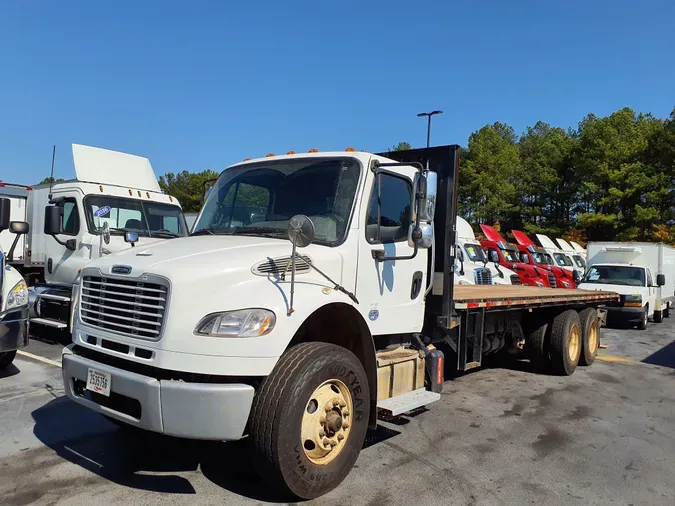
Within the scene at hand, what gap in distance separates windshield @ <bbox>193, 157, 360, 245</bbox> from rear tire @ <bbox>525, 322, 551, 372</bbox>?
5539 millimetres

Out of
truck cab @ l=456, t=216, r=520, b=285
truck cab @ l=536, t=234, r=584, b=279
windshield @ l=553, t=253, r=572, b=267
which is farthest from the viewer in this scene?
windshield @ l=553, t=253, r=572, b=267

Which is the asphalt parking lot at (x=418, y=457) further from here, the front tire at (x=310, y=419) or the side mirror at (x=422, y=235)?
the side mirror at (x=422, y=235)

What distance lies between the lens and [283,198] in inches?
184

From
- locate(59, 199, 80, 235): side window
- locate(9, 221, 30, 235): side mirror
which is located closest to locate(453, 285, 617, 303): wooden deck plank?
locate(9, 221, 30, 235): side mirror

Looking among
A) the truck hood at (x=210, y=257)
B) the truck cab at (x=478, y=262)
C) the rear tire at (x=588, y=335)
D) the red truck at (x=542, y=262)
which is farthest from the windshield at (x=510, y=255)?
the truck hood at (x=210, y=257)

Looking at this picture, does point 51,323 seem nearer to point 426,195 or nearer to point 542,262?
point 426,195

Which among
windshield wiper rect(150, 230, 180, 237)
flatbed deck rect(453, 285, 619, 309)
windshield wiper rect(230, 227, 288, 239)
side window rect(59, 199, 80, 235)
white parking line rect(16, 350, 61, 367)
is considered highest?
side window rect(59, 199, 80, 235)

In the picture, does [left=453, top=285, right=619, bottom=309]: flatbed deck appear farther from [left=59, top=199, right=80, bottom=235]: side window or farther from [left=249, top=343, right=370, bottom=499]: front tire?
[left=59, top=199, right=80, bottom=235]: side window

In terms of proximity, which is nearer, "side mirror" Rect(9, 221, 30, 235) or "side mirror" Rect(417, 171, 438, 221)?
"side mirror" Rect(417, 171, 438, 221)

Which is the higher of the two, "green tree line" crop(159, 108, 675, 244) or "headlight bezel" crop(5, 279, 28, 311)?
"green tree line" crop(159, 108, 675, 244)

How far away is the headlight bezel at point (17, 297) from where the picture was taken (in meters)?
6.19

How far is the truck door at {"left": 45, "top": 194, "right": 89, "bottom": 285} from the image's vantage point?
9219 millimetres

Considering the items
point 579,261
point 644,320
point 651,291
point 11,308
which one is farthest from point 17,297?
point 579,261

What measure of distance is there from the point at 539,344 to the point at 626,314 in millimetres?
8595
